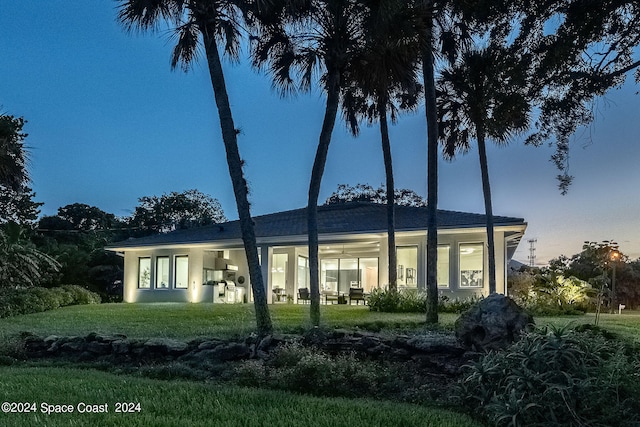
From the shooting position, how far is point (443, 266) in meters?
18.4

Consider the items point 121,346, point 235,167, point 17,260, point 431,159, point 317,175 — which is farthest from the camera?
point 17,260

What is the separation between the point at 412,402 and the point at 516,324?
1609 millimetres

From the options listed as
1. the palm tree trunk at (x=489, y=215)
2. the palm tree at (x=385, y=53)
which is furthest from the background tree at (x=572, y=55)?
the palm tree trunk at (x=489, y=215)

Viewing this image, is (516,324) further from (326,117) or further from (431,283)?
(326,117)

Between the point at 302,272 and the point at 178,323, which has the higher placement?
the point at 302,272

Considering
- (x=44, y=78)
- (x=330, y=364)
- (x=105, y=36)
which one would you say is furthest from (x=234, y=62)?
(x=44, y=78)

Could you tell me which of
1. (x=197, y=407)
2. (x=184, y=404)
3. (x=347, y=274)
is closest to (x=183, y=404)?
(x=184, y=404)

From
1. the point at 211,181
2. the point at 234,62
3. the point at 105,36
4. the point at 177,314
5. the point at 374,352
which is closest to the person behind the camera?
the point at 374,352

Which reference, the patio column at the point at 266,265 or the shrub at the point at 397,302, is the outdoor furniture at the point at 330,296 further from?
the shrub at the point at 397,302

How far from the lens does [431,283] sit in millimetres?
10922

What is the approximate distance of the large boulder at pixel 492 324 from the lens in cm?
583

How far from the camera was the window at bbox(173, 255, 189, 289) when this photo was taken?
72.3 ft

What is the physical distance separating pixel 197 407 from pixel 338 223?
51.7ft

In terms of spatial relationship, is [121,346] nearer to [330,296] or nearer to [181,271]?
[330,296]
